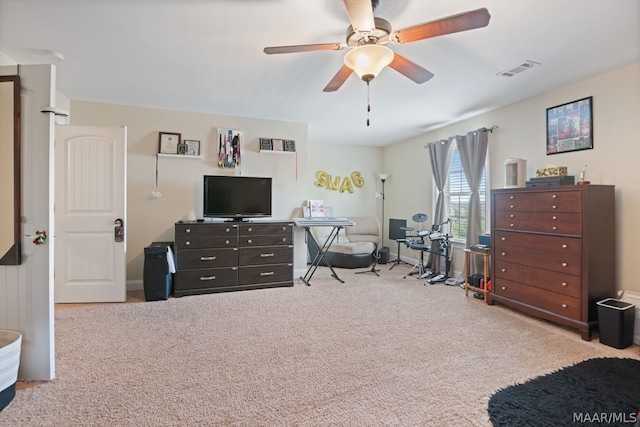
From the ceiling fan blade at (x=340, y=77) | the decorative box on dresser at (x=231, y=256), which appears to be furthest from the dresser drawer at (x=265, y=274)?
the ceiling fan blade at (x=340, y=77)

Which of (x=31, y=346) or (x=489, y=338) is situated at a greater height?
(x=31, y=346)

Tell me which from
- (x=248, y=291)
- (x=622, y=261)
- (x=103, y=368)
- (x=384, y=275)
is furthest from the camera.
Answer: (x=384, y=275)

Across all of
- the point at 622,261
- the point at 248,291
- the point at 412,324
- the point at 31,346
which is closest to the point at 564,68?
the point at 622,261

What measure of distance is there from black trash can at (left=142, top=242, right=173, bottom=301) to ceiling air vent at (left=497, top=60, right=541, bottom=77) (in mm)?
4137

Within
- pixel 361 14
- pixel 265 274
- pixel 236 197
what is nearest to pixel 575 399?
pixel 361 14

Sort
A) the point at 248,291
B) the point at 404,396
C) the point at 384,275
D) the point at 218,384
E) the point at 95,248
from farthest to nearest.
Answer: the point at 384,275
the point at 248,291
the point at 95,248
the point at 218,384
the point at 404,396

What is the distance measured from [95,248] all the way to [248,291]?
6.19 ft

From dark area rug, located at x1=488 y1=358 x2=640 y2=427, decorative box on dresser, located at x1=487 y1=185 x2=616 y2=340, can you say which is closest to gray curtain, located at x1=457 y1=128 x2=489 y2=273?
decorative box on dresser, located at x1=487 y1=185 x2=616 y2=340

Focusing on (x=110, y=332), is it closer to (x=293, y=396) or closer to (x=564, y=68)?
(x=293, y=396)

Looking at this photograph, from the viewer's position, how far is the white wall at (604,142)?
281cm

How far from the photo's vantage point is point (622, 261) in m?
2.88

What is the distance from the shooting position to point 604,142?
300 cm

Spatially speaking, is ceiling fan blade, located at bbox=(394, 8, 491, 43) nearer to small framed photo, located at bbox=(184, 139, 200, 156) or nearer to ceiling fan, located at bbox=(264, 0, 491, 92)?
ceiling fan, located at bbox=(264, 0, 491, 92)

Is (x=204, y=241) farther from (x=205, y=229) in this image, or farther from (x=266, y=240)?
(x=266, y=240)
